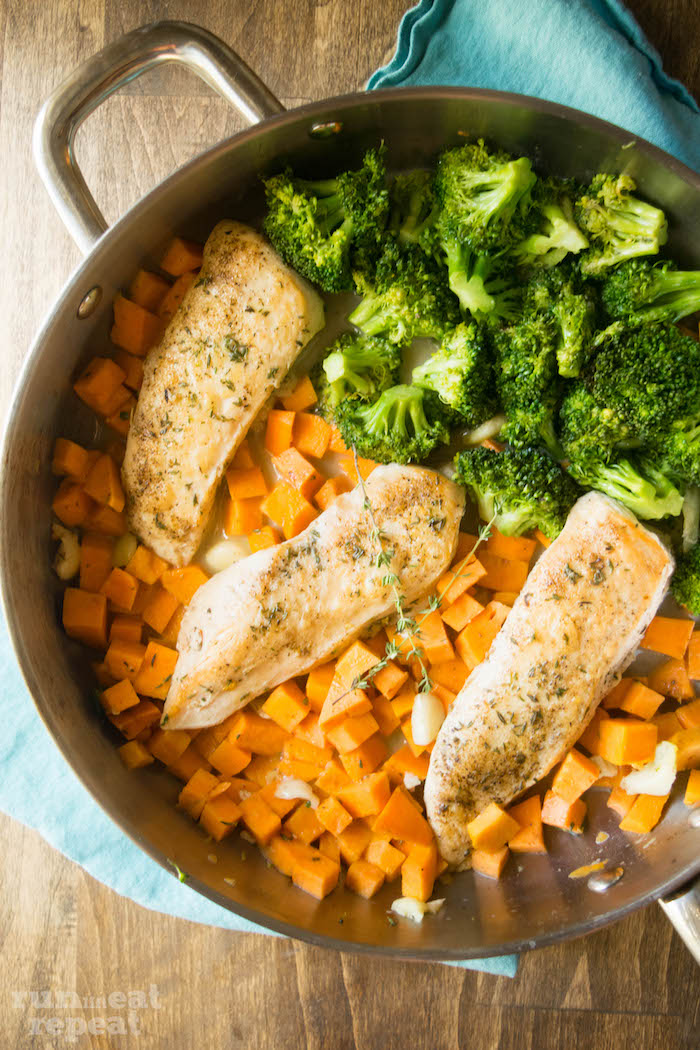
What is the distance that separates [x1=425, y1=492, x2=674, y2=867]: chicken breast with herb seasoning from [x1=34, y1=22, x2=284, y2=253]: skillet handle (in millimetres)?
1537

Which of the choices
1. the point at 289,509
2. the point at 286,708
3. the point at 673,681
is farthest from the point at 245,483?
the point at 673,681

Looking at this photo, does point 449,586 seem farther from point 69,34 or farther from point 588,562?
point 69,34

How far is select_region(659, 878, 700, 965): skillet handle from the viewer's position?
2.13 metres

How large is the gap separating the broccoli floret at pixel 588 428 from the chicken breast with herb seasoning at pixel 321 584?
394 millimetres

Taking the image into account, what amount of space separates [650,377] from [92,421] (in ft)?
5.83

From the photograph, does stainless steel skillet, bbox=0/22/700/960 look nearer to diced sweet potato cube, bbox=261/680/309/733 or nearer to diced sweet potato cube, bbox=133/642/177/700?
diced sweet potato cube, bbox=133/642/177/700

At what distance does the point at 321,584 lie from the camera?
2.39m

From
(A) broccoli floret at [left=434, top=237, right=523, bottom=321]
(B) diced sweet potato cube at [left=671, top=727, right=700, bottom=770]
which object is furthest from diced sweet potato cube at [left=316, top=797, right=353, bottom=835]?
(A) broccoli floret at [left=434, top=237, right=523, bottom=321]

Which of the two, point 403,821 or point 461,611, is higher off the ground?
point 461,611

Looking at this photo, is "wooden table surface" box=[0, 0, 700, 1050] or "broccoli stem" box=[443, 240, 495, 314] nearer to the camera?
"broccoli stem" box=[443, 240, 495, 314]

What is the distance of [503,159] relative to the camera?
2309mm

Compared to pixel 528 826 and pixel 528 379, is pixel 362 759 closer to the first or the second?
pixel 528 826

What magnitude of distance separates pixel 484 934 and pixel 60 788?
146 centimetres

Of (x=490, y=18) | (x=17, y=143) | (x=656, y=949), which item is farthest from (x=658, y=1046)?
(x=17, y=143)
